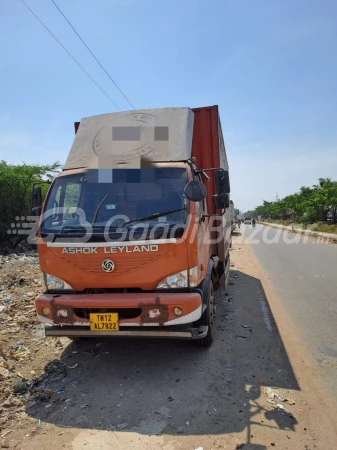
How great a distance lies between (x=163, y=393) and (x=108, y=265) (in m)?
1.39

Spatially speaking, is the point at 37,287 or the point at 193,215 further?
the point at 37,287

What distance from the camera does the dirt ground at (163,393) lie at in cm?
269

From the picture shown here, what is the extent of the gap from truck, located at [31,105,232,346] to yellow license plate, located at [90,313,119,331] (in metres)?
0.01

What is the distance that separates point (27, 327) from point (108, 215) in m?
2.79

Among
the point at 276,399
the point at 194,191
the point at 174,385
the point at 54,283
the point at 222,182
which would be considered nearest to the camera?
the point at 276,399

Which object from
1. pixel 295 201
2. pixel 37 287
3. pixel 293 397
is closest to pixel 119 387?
pixel 293 397

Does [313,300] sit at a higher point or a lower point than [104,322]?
lower

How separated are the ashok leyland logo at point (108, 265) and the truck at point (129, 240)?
0.4 inches

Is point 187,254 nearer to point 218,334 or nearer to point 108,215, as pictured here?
point 108,215

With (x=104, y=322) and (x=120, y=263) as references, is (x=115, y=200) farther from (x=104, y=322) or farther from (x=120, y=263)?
(x=104, y=322)

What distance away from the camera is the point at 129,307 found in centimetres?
341

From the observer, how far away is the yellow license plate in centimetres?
346

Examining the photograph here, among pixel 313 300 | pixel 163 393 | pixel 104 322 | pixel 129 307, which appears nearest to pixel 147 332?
pixel 129 307

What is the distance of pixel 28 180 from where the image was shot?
14.4 meters
